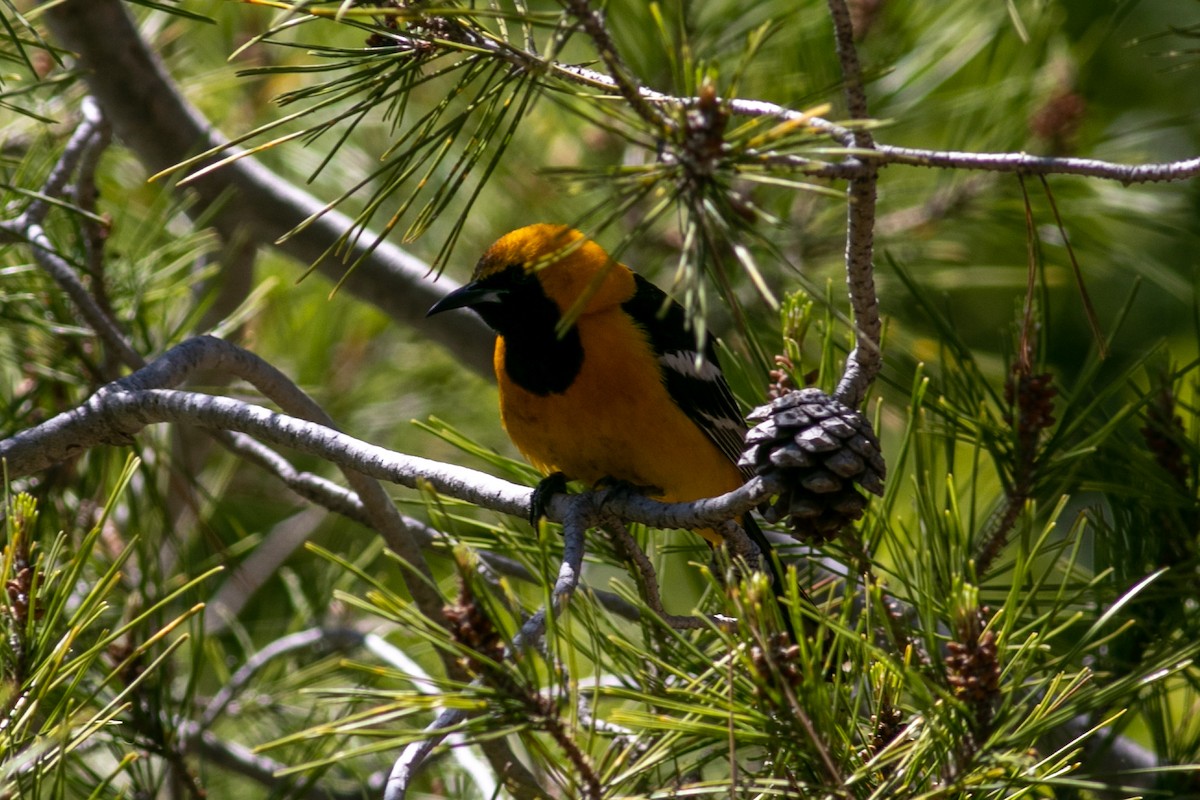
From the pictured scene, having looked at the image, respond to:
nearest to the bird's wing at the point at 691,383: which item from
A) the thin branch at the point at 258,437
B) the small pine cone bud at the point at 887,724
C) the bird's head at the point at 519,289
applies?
the bird's head at the point at 519,289

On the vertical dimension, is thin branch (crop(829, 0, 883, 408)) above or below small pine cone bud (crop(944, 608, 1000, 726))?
above

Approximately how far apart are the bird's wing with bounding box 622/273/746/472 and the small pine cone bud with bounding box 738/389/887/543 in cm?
103

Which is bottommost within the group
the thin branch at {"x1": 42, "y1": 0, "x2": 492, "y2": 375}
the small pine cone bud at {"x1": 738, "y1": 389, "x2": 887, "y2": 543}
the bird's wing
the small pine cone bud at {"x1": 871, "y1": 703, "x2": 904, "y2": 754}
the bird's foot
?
Answer: the small pine cone bud at {"x1": 871, "y1": 703, "x2": 904, "y2": 754}

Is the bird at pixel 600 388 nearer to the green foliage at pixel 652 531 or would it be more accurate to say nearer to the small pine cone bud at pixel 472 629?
the green foliage at pixel 652 531

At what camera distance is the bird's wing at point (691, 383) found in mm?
2521

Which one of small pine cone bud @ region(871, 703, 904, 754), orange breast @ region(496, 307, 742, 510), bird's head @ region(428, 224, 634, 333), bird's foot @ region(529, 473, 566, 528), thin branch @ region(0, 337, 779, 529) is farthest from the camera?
bird's head @ region(428, 224, 634, 333)

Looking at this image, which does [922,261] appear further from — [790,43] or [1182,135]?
[1182,135]

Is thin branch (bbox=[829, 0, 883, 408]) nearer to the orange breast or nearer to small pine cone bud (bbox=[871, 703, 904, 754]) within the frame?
small pine cone bud (bbox=[871, 703, 904, 754])

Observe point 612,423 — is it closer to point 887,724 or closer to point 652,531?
point 652,531

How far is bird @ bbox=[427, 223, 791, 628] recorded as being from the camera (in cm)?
237

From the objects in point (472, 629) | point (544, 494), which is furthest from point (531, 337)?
point (472, 629)

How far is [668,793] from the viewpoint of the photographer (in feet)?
4.28

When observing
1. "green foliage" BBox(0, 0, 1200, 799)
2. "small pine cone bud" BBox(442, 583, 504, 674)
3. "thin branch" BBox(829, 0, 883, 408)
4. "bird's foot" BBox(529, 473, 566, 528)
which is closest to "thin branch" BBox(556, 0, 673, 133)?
"green foliage" BBox(0, 0, 1200, 799)

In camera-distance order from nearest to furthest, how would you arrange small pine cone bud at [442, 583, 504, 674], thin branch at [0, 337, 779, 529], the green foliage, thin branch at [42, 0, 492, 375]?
small pine cone bud at [442, 583, 504, 674]
the green foliage
thin branch at [0, 337, 779, 529]
thin branch at [42, 0, 492, 375]
